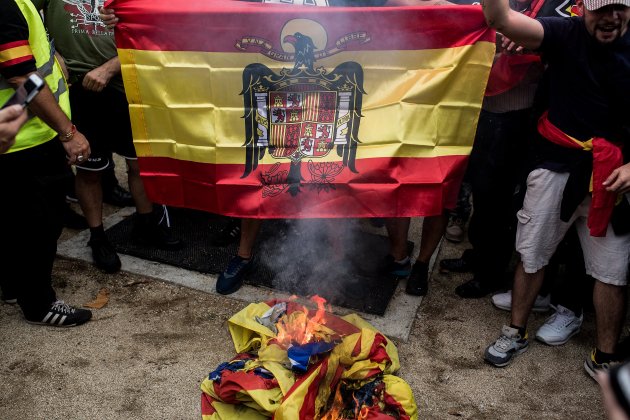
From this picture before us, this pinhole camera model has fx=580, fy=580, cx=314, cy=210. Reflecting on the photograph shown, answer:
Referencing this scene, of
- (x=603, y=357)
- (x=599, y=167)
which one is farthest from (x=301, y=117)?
(x=603, y=357)

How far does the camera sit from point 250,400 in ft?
9.77

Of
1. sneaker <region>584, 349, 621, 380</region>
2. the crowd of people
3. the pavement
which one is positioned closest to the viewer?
the crowd of people

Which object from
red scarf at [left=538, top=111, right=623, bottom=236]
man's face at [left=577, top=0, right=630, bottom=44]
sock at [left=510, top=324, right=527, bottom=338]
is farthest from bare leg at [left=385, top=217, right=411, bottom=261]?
man's face at [left=577, top=0, right=630, bottom=44]

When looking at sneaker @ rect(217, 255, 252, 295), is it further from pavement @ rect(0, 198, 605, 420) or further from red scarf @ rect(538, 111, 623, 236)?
red scarf @ rect(538, 111, 623, 236)

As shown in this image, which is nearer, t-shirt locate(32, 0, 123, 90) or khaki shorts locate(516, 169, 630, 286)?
khaki shorts locate(516, 169, 630, 286)

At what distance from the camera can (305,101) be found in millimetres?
3652

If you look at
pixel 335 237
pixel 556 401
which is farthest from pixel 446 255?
pixel 556 401

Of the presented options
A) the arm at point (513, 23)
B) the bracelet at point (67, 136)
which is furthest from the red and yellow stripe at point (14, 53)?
the arm at point (513, 23)

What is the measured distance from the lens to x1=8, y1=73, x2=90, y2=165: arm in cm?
320

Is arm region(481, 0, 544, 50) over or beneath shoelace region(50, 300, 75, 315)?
over

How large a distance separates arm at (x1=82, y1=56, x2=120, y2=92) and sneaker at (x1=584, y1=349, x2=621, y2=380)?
3596mm

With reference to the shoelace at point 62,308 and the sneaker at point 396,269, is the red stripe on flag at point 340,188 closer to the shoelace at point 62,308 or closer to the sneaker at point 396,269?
the sneaker at point 396,269

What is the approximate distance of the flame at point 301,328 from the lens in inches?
129

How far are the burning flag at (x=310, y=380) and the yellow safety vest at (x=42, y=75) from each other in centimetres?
169
